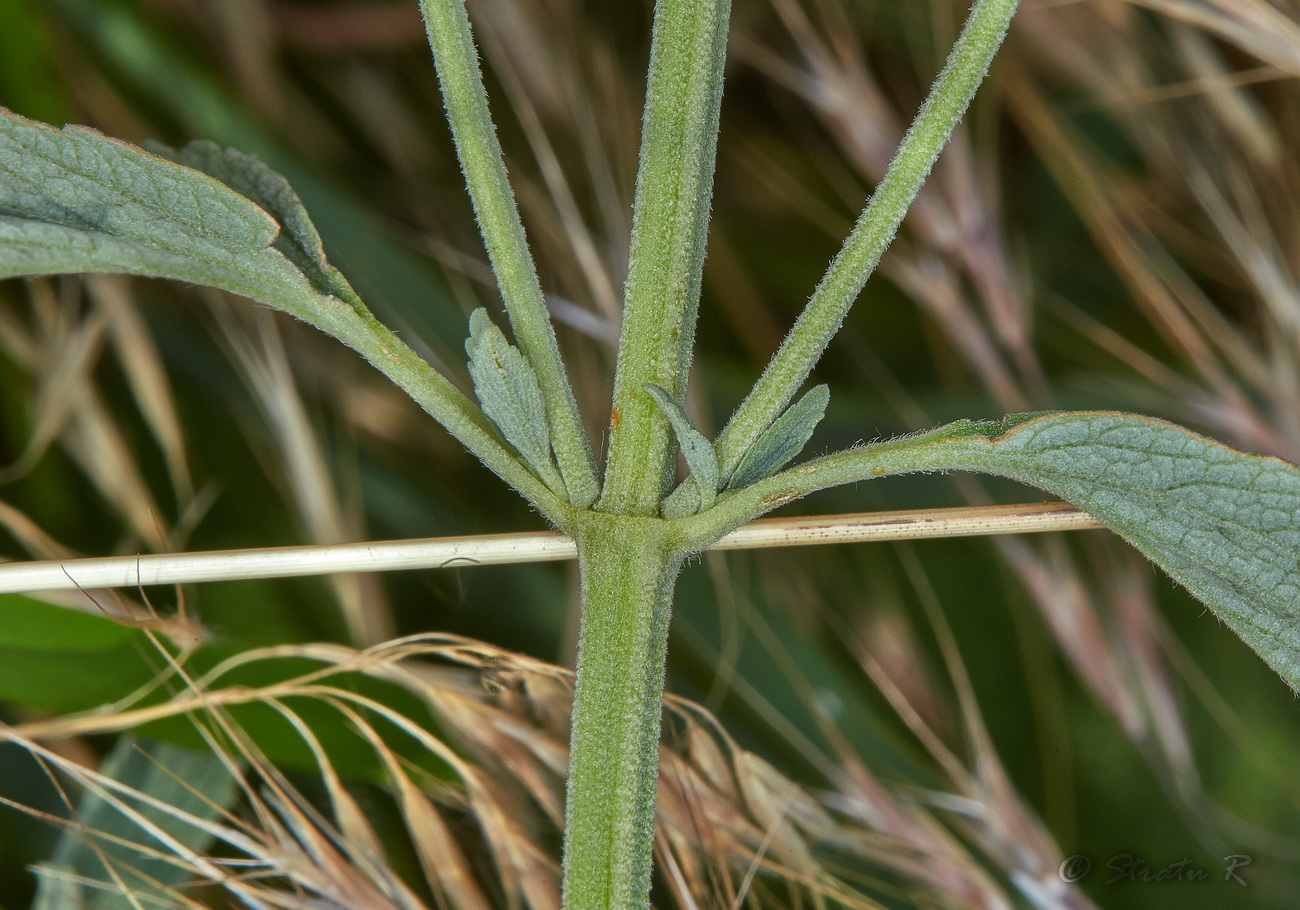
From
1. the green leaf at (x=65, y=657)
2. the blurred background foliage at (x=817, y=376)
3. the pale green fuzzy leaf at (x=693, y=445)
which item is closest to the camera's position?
the pale green fuzzy leaf at (x=693, y=445)

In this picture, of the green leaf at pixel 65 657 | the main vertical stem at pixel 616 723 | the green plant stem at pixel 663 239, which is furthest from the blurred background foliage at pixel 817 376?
the green plant stem at pixel 663 239

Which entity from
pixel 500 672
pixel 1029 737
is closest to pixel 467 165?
pixel 500 672

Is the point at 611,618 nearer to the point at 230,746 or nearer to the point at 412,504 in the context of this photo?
the point at 230,746

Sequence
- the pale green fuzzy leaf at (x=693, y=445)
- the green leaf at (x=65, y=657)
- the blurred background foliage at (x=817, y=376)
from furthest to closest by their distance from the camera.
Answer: the blurred background foliage at (x=817, y=376) < the green leaf at (x=65, y=657) < the pale green fuzzy leaf at (x=693, y=445)

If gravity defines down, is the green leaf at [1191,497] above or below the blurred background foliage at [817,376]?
below

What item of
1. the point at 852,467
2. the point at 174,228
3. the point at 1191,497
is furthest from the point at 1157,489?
the point at 174,228

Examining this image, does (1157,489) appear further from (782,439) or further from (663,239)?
(663,239)

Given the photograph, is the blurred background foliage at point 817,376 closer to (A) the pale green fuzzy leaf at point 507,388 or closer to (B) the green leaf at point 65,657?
(B) the green leaf at point 65,657
